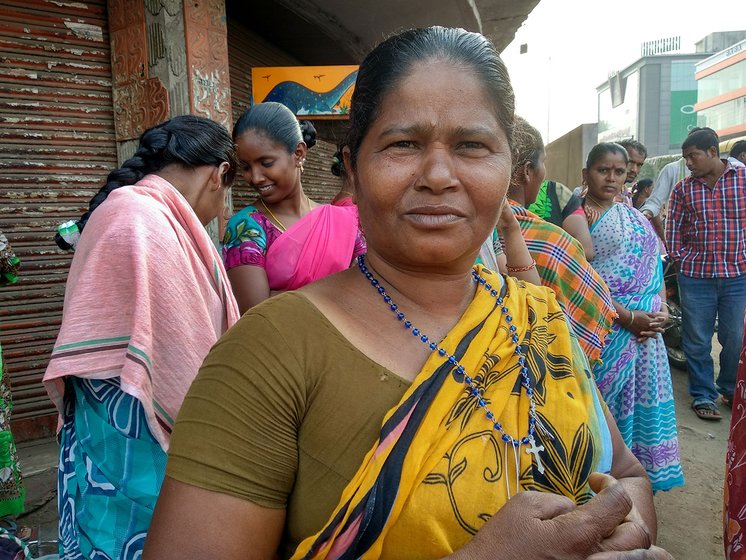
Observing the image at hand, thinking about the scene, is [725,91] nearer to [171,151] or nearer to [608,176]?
[608,176]

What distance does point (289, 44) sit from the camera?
19.9 ft

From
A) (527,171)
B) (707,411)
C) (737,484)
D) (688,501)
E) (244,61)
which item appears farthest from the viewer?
(244,61)

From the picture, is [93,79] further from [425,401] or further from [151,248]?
[425,401]

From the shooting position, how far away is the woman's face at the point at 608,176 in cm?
344

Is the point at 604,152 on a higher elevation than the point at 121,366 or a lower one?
higher

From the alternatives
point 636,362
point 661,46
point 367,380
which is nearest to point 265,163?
point 367,380

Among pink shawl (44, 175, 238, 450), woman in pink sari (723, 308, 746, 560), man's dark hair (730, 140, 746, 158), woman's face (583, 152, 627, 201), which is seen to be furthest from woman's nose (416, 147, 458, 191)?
man's dark hair (730, 140, 746, 158)

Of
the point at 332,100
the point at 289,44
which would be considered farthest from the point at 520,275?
the point at 289,44

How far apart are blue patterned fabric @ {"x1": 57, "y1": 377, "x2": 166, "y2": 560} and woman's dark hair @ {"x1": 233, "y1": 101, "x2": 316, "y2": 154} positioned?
1469 mm

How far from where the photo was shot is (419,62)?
114cm

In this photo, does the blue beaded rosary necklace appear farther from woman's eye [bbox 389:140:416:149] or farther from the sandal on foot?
the sandal on foot

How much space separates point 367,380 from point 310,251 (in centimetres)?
143

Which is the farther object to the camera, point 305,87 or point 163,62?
point 305,87

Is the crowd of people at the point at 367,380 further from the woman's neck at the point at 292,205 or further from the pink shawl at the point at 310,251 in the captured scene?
the woman's neck at the point at 292,205
